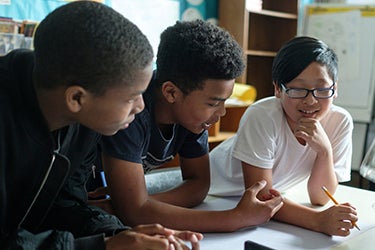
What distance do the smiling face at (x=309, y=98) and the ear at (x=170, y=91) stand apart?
0.33 m

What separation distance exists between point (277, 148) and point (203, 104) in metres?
0.33

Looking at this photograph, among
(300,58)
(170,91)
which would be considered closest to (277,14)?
(300,58)

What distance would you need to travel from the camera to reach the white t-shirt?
3.81 feet

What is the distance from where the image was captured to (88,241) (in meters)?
0.74

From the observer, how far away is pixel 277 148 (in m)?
1.23

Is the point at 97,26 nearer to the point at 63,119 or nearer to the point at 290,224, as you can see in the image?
the point at 63,119

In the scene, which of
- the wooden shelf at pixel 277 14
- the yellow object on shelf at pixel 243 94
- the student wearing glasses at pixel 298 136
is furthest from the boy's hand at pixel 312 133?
the wooden shelf at pixel 277 14

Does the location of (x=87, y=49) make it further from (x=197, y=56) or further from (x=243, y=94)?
(x=243, y=94)

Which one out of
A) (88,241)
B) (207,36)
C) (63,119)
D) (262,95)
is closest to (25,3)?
(207,36)

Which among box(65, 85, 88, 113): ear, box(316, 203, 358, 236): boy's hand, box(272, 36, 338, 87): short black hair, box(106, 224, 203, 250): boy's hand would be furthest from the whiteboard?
box(65, 85, 88, 113): ear

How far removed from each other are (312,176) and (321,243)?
33cm

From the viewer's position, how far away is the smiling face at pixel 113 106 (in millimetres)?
727

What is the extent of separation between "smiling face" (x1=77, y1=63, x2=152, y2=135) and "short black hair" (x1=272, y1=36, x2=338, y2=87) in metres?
0.52

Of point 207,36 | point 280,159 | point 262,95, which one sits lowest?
point 262,95
